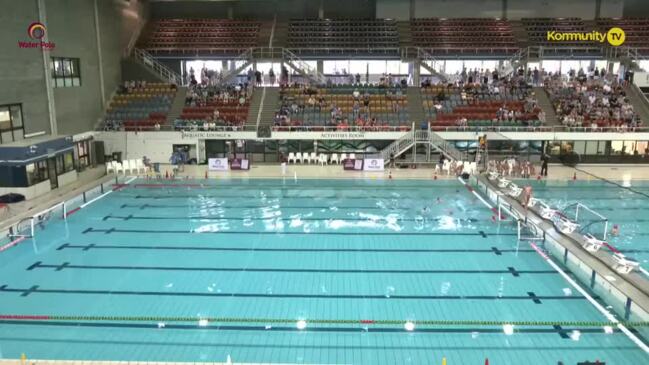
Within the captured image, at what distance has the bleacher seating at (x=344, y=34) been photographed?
26.6 metres

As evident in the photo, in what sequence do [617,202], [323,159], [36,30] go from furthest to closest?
1. [323,159]
2. [36,30]
3. [617,202]

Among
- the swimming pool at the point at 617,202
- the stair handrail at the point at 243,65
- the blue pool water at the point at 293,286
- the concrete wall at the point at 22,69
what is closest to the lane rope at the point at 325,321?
the blue pool water at the point at 293,286

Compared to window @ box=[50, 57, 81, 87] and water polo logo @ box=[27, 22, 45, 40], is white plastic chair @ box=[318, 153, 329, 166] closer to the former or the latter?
window @ box=[50, 57, 81, 87]

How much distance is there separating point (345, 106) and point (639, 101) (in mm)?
13122

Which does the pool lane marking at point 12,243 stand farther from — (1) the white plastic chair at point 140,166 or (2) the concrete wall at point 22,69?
(1) the white plastic chair at point 140,166

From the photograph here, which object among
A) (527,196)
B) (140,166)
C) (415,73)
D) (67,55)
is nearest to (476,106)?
(415,73)

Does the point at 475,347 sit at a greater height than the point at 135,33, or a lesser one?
lesser

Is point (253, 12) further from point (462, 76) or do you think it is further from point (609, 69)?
point (609, 69)

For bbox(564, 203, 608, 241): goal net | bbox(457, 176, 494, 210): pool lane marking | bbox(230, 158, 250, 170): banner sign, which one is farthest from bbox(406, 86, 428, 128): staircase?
bbox(564, 203, 608, 241): goal net

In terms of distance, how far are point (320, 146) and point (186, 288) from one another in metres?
13.3

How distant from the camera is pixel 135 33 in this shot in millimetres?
26969

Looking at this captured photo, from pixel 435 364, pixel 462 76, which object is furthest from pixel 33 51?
pixel 462 76

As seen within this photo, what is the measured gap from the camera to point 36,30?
17.0 meters

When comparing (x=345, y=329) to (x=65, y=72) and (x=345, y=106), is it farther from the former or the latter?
(x=65, y=72)
